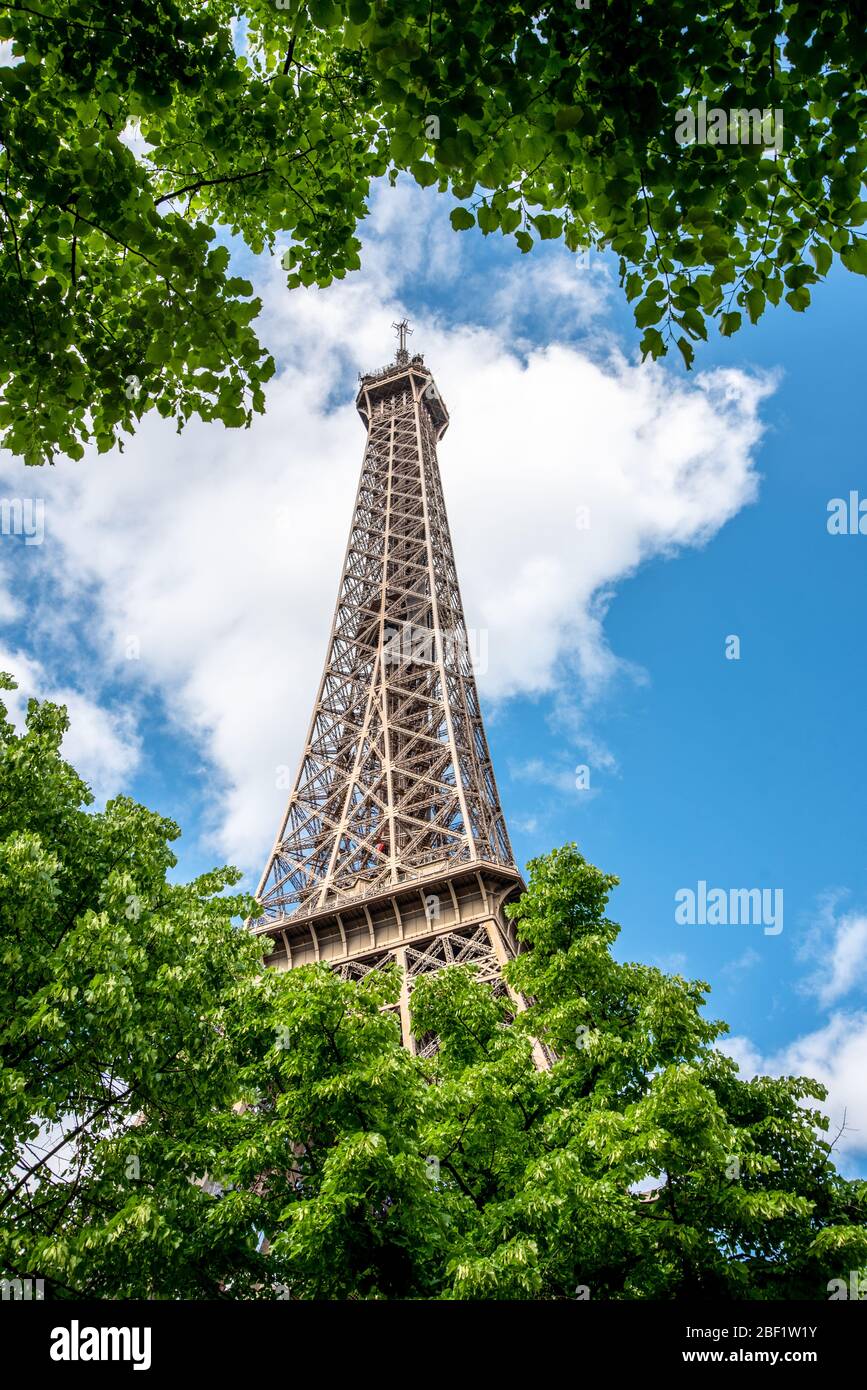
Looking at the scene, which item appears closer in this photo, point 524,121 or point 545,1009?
point 524,121

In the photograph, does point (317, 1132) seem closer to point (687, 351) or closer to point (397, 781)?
point (687, 351)

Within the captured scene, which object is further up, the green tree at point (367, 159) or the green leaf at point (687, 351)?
the green tree at point (367, 159)

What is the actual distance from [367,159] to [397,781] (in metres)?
34.7

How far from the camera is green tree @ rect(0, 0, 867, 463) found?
520 cm

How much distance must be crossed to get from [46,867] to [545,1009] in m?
7.13

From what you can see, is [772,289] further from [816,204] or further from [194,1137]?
[194,1137]

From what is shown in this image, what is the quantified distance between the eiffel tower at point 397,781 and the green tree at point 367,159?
16935 mm

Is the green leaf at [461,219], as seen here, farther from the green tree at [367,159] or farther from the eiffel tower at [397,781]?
the eiffel tower at [397,781]

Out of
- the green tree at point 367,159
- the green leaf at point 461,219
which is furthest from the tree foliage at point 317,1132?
the green leaf at point 461,219

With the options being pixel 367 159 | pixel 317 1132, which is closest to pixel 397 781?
pixel 317 1132

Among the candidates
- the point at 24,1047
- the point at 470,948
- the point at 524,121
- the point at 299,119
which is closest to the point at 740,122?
the point at 524,121

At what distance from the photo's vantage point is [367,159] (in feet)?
24.3

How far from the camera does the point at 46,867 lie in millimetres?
10062

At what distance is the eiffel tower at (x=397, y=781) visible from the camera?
31.9 metres
